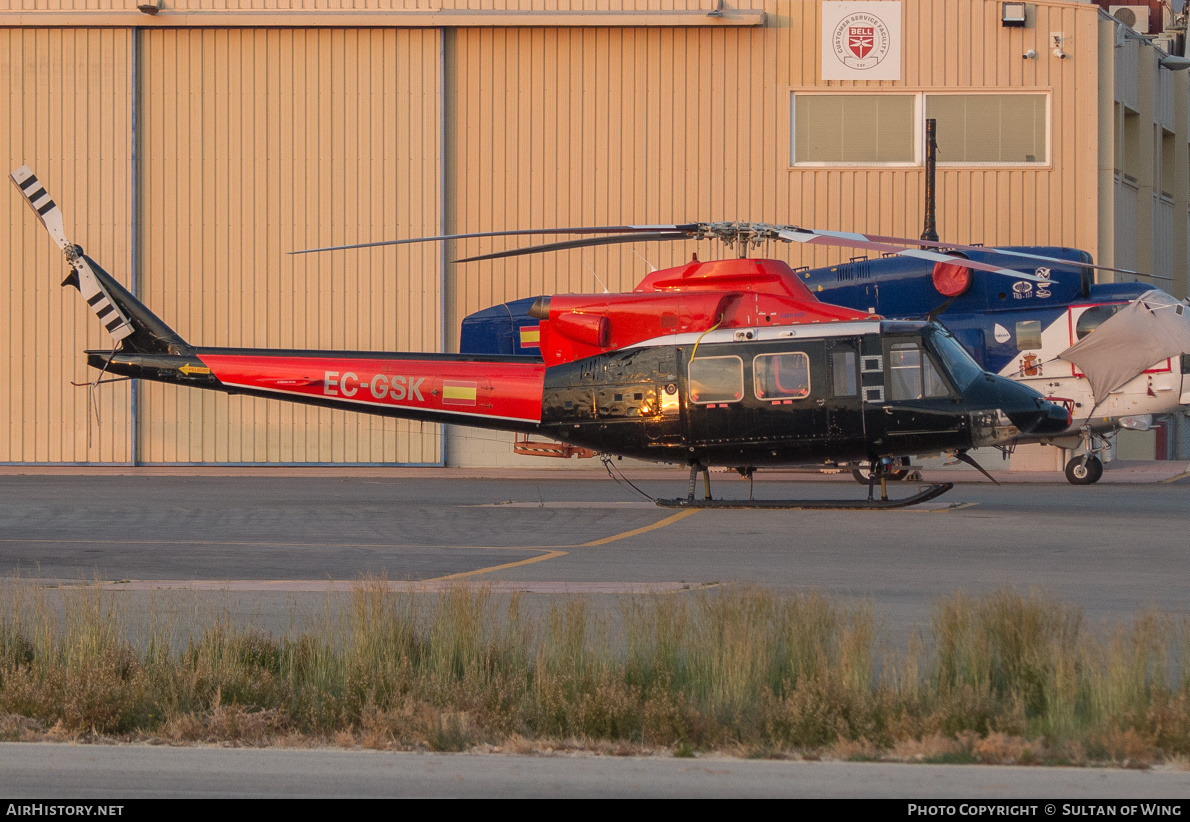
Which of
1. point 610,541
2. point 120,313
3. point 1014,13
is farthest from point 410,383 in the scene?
point 1014,13

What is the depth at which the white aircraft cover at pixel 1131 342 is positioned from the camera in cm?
2173

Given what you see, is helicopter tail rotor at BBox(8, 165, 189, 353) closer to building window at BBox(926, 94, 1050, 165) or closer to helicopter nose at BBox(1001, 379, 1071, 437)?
helicopter nose at BBox(1001, 379, 1071, 437)

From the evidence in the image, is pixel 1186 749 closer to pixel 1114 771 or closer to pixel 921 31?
pixel 1114 771

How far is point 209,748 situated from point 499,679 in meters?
1.59

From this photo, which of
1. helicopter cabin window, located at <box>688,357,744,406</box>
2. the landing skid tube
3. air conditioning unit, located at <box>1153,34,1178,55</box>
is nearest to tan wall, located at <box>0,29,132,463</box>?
the landing skid tube

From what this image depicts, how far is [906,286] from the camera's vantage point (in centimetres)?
2197

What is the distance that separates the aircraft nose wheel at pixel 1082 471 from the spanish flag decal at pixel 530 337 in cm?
1041

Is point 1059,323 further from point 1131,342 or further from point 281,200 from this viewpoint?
point 281,200

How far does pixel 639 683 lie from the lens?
7113 mm

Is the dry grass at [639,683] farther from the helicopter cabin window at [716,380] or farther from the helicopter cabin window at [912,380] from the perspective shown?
the helicopter cabin window at [716,380]

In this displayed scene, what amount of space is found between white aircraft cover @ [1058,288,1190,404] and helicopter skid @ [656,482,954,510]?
649cm

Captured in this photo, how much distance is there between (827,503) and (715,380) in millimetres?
Answer: 2319

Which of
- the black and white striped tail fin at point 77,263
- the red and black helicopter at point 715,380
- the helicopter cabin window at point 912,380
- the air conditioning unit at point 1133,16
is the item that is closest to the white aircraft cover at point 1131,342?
the red and black helicopter at point 715,380

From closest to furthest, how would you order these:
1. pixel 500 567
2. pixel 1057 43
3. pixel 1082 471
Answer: pixel 500 567 < pixel 1082 471 < pixel 1057 43
